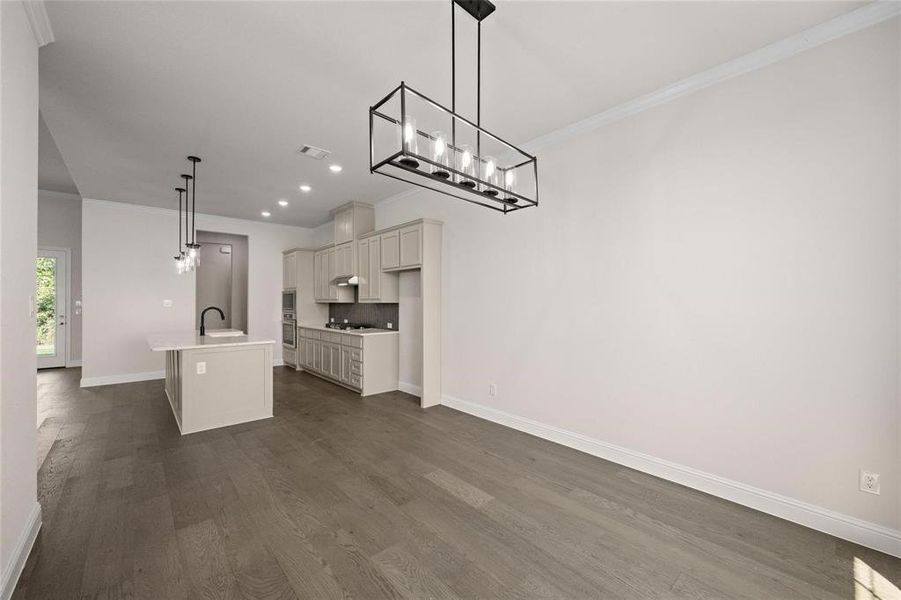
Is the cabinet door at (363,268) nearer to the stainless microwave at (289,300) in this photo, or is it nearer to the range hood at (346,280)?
the range hood at (346,280)

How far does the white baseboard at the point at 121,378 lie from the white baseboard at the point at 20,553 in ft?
15.3

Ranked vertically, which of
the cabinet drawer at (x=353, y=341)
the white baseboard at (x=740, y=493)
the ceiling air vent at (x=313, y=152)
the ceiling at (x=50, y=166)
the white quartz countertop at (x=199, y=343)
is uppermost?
the ceiling at (x=50, y=166)

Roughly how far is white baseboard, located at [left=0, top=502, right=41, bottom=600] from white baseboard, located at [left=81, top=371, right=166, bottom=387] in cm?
466

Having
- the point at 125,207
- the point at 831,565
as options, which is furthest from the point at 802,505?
the point at 125,207

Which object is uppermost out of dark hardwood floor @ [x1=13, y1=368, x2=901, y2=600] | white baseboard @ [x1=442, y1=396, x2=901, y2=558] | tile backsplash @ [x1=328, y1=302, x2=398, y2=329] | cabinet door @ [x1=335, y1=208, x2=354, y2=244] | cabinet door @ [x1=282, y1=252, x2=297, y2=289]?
cabinet door @ [x1=335, y1=208, x2=354, y2=244]

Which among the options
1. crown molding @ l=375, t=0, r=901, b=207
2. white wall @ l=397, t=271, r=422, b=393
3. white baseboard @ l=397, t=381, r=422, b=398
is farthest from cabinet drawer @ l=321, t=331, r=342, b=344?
crown molding @ l=375, t=0, r=901, b=207

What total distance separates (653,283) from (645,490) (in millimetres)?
1485

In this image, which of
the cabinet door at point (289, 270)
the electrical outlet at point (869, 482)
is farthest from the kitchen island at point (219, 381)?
the electrical outlet at point (869, 482)

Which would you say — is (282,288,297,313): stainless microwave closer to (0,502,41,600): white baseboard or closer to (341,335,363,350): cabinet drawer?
(341,335,363,350): cabinet drawer

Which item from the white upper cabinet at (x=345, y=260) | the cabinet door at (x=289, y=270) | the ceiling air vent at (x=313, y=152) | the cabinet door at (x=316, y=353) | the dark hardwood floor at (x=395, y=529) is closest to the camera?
the dark hardwood floor at (x=395, y=529)

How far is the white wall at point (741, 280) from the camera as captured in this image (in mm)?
2025

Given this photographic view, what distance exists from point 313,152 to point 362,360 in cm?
265

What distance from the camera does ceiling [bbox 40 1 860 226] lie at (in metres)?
2.05

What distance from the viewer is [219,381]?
3.88 meters
